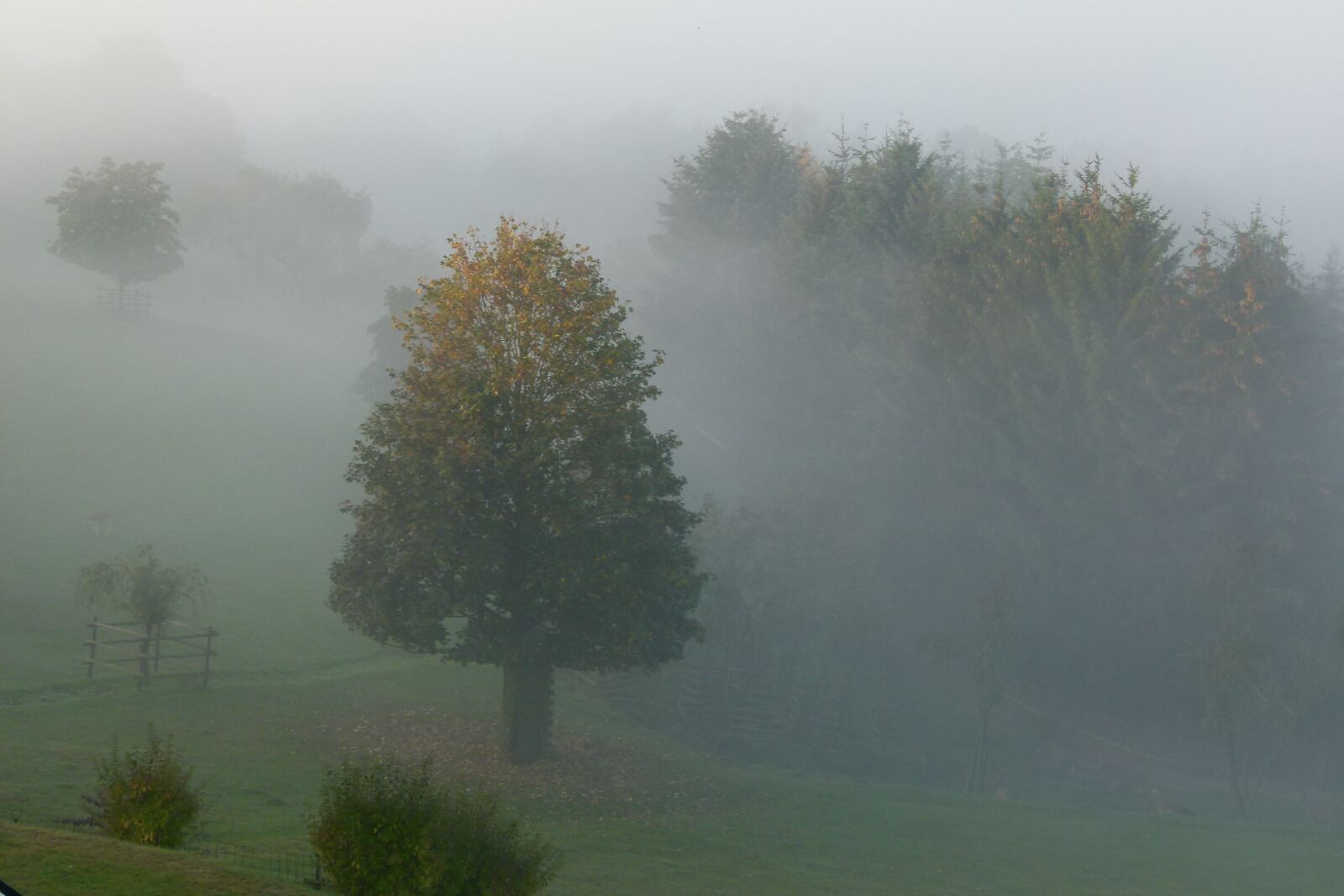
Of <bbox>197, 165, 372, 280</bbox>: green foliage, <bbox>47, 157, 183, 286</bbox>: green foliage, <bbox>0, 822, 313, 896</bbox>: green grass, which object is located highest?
<bbox>197, 165, 372, 280</bbox>: green foliage

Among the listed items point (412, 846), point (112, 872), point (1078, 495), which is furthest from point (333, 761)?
point (1078, 495)

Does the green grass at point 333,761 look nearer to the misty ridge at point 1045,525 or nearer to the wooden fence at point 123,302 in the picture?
the misty ridge at point 1045,525

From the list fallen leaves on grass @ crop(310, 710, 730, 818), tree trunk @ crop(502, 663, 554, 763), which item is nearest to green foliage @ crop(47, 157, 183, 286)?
fallen leaves on grass @ crop(310, 710, 730, 818)

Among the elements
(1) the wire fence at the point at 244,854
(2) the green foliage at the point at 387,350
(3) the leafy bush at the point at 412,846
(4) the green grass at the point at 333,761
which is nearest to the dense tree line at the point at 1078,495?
(4) the green grass at the point at 333,761

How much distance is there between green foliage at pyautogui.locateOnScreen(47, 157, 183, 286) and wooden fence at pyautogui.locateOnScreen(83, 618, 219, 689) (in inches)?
2027

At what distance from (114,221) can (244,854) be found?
72197mm

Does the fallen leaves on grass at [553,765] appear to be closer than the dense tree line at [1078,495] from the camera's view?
Yes

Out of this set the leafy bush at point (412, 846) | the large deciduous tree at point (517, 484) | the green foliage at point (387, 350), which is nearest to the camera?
the leafy bush at point (412, 846)

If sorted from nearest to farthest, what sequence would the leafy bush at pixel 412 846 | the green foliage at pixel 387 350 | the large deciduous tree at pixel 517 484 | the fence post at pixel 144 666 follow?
the leafy bush at pixel 412 846
the large deciduous tree at pixel 517 484
the fence post at pixel 144 666
the green foliage at pixel 387 350

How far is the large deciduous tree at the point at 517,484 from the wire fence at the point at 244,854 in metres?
9.16

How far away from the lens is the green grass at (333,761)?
1905cm

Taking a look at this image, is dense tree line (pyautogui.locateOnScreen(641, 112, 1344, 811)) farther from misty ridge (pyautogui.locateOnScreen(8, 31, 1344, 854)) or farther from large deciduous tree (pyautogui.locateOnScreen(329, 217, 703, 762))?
large deciduous tree (pyautogui.locateOnScreen(329, 217, 703, 762))

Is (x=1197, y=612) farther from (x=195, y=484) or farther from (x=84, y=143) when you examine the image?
(x=84, y=143)

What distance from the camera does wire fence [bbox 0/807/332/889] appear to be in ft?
43.7
